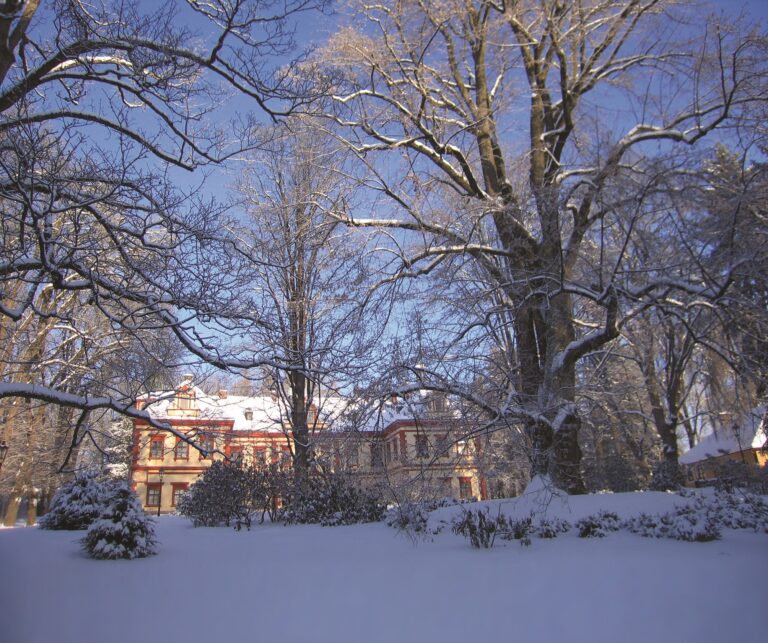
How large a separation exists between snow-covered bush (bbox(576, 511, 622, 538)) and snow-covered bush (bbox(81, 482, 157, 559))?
6.41 meters

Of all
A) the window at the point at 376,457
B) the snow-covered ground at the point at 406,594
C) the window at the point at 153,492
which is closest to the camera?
the snow-covered ground at the point at 406,594

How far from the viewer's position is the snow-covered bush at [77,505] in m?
11.3

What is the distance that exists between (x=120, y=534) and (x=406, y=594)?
472 centimetres

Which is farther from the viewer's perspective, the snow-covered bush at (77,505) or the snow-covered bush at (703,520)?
the snow-covered bush at (77,505)

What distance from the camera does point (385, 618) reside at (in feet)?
15.3

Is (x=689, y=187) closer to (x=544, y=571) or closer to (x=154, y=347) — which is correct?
(x=544, y=571)

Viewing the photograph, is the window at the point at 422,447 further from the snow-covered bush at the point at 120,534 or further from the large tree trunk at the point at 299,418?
the large tree trunk at the point at 299,418

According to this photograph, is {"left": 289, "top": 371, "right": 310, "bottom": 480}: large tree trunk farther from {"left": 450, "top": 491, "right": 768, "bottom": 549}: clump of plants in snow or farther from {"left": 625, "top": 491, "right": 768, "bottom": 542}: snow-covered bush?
{"left": 625, "top": 491, "right": 768, "bottom": 542}: snow-covered bush

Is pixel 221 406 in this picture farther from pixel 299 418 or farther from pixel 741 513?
pixel 741 513

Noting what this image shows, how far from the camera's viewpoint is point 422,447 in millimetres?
8406

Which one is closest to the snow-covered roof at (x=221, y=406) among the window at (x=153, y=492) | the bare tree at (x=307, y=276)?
the bare tree at (x=307, y=276)

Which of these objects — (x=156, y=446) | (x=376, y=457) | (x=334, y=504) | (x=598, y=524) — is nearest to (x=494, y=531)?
(x=598, y=524)

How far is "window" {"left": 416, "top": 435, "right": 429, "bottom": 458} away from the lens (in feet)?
26.9

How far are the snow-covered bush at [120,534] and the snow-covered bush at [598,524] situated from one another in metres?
6.41
